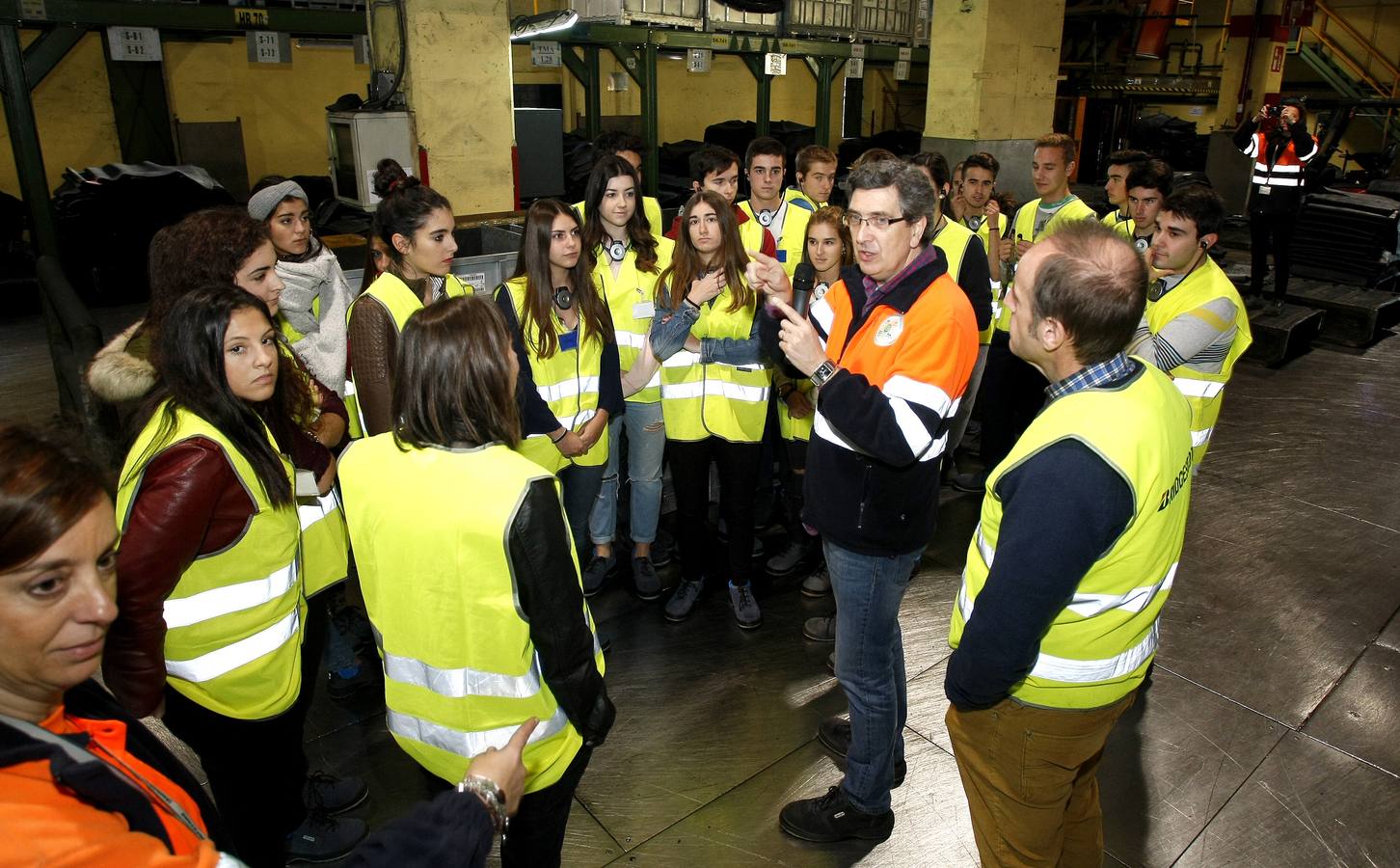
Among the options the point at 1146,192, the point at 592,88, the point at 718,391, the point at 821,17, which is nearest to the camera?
the point at 718,391

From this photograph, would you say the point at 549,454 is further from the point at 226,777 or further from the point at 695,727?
the point at 226,777

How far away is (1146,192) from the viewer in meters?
4.32

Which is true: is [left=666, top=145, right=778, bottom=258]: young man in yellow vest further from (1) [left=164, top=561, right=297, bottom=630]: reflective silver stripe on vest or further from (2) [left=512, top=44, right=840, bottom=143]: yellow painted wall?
(2) [left=512, top=44, right=840, bottom=143]: yellow painted wall

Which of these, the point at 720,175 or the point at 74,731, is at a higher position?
the point at 720,175

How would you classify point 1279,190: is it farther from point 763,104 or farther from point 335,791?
point 335,791

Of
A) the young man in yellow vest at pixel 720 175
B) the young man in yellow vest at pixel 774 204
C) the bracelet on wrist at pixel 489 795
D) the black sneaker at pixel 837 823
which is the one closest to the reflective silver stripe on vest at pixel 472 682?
the bracelet on wrist at pixel 489 795

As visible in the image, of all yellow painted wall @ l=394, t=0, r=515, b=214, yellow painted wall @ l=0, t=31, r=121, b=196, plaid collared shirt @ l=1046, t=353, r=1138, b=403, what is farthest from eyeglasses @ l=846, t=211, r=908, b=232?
yellow painted wall @ l=0, t=31, r=121, b=196

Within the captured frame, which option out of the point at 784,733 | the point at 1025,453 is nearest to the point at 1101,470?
the point at 1025,453

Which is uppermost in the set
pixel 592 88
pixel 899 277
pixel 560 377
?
pixel 592 88

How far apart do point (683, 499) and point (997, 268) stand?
2.71m

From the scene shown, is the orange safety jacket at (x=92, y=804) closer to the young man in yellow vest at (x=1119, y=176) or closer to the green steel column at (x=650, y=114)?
the young man in yellow vest at (x=1119, y=176)

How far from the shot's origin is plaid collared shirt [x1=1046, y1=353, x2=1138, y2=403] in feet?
5.75

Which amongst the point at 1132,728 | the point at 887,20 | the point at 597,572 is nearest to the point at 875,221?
the point at 1132,728

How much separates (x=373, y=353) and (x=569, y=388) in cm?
74
